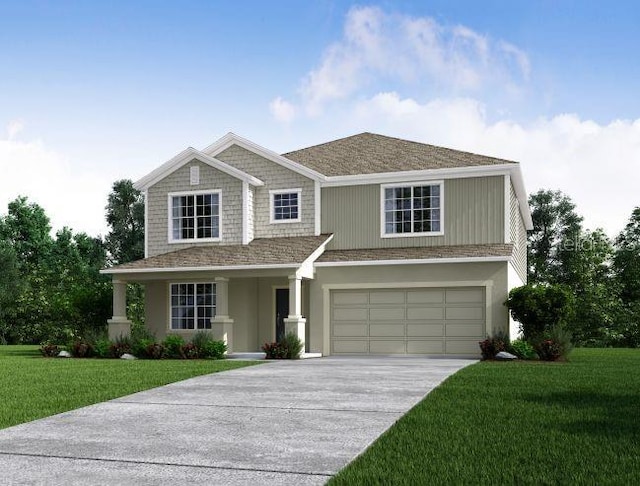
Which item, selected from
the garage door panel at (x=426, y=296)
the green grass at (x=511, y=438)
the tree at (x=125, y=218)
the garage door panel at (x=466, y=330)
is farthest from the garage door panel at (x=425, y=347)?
the tree at (x=125, y=218)

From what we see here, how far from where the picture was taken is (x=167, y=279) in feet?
75.5

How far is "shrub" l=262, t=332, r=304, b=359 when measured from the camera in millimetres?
20672

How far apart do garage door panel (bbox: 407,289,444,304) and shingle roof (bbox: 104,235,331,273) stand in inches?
125

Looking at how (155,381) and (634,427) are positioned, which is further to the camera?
(155,381)

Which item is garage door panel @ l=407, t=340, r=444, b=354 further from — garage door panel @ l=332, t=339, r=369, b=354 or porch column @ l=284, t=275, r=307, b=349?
porch column @ l=284, t=275, r=307, b=349

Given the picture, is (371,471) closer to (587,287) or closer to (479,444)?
(479,444)

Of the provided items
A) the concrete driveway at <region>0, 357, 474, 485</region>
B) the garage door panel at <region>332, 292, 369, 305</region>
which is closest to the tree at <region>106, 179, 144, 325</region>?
the garage door panel at <region>332, 292, 369, 305</region>

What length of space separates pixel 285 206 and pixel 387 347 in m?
5.90

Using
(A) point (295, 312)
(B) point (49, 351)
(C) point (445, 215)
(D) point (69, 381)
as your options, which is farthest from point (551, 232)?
(D) point (69, 381)

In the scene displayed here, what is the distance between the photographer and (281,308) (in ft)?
78.5

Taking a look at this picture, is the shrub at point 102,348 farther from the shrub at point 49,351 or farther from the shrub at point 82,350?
the shrub at point 49,351

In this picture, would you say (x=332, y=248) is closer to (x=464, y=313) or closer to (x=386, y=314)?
(x=386, y=314)

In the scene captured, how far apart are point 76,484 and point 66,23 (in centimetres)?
1594

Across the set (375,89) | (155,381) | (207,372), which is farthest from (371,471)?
(375,89)
